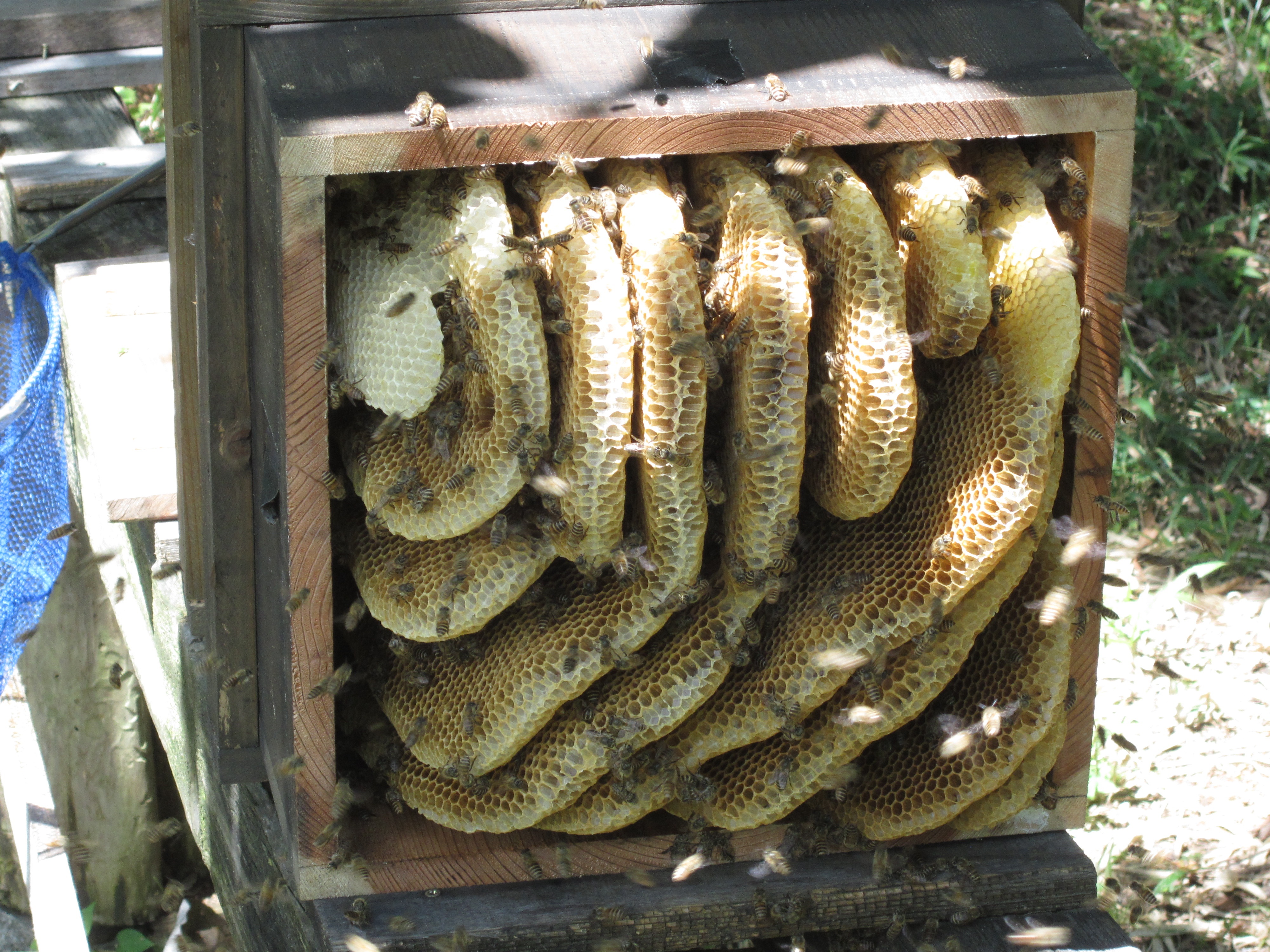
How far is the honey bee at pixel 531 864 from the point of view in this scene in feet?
8.92

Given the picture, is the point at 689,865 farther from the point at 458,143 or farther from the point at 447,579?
the point at 458,143

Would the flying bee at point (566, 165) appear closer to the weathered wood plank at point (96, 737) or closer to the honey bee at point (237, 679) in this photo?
the honey bee at point (237, 679)

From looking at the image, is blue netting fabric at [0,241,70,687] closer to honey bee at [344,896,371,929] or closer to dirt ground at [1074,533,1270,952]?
honey bee at [344,896,371,929]

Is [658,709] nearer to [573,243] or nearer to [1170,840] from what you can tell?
[573,243]

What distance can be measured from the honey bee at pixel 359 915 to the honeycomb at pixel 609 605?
29 cm

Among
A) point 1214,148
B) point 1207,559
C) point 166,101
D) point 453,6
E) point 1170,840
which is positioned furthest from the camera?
point 1214,148

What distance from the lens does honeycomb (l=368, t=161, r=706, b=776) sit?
7.45ft

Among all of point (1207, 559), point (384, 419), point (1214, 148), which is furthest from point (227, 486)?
point (1214, 148)

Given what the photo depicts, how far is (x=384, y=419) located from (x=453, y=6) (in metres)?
0.74

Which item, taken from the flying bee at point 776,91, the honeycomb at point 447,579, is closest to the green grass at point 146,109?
the honeycomb at point 447,579

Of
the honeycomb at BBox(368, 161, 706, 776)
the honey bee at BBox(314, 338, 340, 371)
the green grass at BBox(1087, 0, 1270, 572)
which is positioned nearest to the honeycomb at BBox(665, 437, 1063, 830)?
the honeycomb at BBox(368, 161, 706, 776)

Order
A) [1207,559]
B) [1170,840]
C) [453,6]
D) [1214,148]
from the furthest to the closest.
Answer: [1214,148] → [1207,559] → [1170,840] → [453,6]

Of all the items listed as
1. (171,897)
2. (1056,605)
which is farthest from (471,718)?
(171,897)

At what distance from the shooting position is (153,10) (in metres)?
5.12
